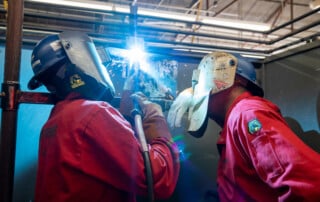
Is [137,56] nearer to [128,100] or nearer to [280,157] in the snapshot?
[128,100]

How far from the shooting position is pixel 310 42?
1.60m

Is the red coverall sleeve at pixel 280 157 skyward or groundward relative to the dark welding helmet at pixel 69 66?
groundward

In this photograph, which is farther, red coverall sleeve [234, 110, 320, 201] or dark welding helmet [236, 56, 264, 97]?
dark welding helmet [236, 56, 264, 97]

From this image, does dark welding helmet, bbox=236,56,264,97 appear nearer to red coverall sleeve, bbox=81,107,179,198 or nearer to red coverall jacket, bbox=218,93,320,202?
red coverall jacket, bbox=218,93,320,202

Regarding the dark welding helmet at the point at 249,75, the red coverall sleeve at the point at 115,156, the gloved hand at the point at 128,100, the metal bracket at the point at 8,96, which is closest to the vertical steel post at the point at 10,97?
the metal bracket at the point at 8,96

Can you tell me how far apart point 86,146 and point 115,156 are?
0.10 m

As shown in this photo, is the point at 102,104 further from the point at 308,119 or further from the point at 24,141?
the point at 308,119

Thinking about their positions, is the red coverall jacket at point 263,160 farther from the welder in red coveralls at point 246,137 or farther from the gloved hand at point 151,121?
the gloved hand at point 151,121

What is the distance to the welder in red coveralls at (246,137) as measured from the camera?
1.01m

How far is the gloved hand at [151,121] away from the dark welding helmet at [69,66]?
0.54 feet

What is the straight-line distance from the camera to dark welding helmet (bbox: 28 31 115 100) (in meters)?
1.14

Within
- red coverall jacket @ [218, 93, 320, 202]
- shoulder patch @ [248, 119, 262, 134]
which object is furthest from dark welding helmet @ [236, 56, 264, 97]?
shoulder patch @ [248, 119, 262, 134]

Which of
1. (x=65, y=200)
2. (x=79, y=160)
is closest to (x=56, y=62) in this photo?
(x=79, y=160)

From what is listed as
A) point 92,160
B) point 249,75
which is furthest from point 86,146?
point 249,75
